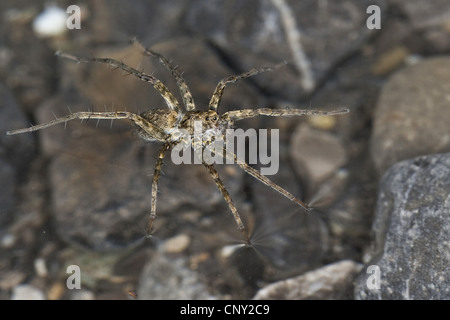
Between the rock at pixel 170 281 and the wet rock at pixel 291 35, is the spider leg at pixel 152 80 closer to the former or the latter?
the wet rock at pixel 291 35

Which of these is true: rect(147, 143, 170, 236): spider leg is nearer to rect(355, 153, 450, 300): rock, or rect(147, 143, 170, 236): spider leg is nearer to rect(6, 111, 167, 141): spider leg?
rect(6, 111, 167, 141): spider leg

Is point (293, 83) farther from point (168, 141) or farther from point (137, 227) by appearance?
point (137, 227)

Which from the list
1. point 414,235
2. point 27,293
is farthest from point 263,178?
point 27,293

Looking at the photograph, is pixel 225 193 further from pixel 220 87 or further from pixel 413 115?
pixel 413 115

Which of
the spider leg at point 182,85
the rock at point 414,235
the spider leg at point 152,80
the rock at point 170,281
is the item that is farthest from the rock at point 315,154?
the rock at point 170,281
